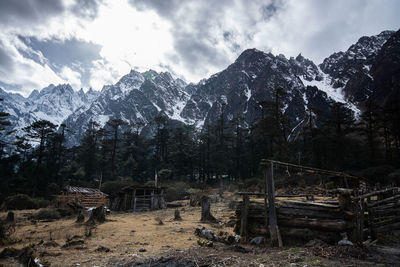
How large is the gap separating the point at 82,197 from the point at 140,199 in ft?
33.0

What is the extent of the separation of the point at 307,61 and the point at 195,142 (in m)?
108

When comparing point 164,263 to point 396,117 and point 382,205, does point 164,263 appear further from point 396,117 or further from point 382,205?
point 396,117

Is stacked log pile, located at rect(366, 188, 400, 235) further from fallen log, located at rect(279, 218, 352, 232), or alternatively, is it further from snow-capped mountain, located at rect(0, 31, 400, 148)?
snow-capped mountain, located at rect(0, 31, 400, 148)

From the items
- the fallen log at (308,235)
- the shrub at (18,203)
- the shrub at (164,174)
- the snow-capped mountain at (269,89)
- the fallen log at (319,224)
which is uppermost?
the snow-capped mountain at (269,89)

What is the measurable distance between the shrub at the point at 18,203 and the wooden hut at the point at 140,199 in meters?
12.3

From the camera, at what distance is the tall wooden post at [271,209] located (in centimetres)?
868

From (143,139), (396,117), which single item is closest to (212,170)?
(143,139)

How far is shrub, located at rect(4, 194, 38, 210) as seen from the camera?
3139cm

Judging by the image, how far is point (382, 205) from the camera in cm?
998

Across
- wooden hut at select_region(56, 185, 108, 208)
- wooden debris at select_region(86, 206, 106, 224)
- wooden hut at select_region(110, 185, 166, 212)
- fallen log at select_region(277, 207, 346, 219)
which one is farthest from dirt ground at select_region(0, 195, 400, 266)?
wooden hut at select_region(56, 185, 108, 208)

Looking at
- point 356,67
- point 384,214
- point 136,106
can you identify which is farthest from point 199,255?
point 136,106

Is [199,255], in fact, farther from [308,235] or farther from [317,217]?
[317,217]

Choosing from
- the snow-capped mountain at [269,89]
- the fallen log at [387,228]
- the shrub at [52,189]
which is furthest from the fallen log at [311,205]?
the shrub at [52,189]

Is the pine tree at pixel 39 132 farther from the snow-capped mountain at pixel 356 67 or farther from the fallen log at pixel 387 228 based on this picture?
the snow-capped mountain at pixel 356 67
